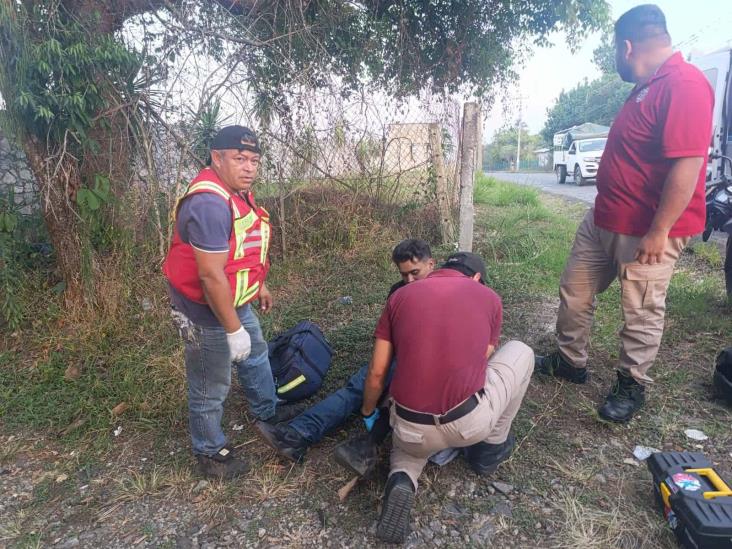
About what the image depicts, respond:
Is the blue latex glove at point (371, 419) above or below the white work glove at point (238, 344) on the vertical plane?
below

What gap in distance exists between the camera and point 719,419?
2441 mm

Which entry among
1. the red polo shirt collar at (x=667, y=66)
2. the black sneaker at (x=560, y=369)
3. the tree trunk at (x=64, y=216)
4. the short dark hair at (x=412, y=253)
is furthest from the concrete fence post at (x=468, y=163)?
the tree trunk at (x=64, y=216)

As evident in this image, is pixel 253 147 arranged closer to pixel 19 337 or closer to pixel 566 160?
pixel 19 337

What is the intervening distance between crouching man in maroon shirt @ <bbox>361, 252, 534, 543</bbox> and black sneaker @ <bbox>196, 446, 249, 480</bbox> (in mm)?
764

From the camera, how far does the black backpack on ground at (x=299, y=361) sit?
110 inches

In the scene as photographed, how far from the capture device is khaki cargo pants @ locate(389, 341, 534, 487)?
Result: 185 cm

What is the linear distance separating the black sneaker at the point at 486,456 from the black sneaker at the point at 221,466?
3.46 ft

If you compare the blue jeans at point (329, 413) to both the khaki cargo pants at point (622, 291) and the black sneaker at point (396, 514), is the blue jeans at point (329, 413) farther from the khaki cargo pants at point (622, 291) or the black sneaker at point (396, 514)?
the khaki cargo pants at point (622, 291)

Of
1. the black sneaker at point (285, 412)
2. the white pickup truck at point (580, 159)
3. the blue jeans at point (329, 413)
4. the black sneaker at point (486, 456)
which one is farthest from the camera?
the white pickup truck at point (580, 159)

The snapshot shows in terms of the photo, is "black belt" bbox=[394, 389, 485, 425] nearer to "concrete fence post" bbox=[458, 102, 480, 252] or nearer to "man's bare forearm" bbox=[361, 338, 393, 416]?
"man's bare forearm" bbox=[361, 338, 393, 416]

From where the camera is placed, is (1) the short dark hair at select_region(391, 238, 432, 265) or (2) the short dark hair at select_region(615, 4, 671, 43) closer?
(2) the short dark hair at select_region(615, 4, 671, 43)

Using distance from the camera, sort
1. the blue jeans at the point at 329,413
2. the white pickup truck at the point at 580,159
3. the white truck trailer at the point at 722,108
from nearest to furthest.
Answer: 1. the blue jeans at the point at 329,413
2. the white truck trailer at the point at 722,108
3. the white pickup truck at the point at 580,159

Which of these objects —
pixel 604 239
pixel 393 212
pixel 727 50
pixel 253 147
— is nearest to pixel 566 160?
pixel 727 50

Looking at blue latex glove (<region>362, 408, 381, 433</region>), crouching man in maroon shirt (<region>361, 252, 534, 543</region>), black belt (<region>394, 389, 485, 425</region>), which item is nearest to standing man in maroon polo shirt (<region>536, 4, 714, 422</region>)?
crouching man in maroon shirt (<region>361, 252, 534, 543</region>)
